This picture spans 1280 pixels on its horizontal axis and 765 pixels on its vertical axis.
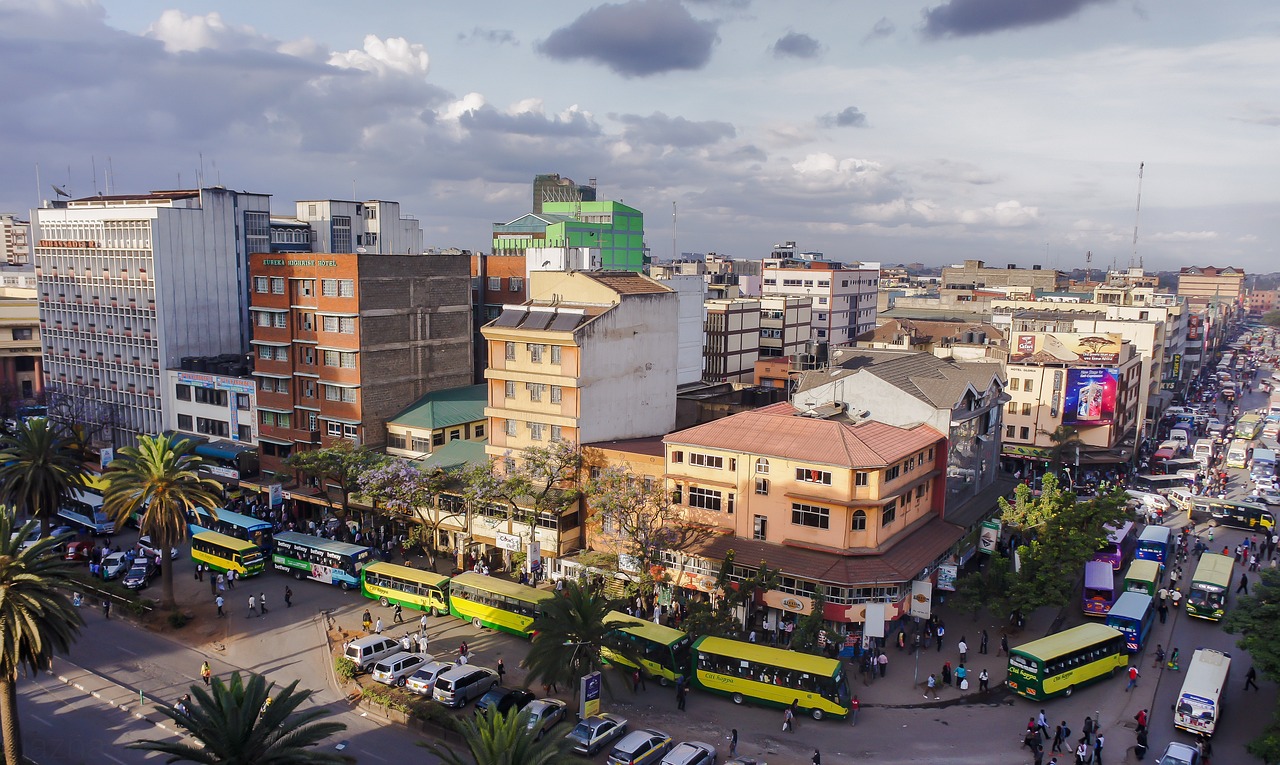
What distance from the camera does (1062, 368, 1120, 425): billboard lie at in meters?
83.5

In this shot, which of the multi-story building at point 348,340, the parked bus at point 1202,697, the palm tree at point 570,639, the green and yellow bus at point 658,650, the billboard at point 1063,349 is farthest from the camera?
the billboard at point 1063,349

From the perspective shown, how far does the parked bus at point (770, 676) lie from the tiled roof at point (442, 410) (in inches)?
1246

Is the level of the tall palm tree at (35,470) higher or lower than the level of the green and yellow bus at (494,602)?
higher

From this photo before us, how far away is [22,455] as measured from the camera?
5531 cm

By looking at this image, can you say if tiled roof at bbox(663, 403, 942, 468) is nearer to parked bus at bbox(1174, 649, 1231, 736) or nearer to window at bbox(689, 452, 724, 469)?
window at bbox(689, 452, 724, 469)

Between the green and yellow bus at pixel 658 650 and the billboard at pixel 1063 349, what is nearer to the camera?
the green and yellow bus at pixel 658 650

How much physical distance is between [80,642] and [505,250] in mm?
98314

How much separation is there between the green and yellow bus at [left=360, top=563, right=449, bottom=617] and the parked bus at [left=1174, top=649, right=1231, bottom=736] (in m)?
37.2

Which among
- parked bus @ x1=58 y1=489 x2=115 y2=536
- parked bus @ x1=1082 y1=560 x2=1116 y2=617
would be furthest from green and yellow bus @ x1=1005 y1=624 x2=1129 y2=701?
parked bus @ x1=58 y1=489 x2=115 y2=536

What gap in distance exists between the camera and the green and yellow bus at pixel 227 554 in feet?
183

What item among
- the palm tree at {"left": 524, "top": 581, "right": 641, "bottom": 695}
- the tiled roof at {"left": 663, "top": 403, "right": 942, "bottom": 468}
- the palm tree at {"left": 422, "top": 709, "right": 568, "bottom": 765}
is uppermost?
the tiled roof at {"left": 663, "top": 403, "right": 942, "bottom": 468}

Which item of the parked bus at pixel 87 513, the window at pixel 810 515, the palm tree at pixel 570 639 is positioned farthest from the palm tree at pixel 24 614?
the parked bus at pixel 87 513

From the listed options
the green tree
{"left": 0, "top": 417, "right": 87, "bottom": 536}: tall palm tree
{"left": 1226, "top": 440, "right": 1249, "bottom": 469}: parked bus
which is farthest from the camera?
{"left": 1226, "top": 440, "right": 1249, "bottom": 469}: parked bus

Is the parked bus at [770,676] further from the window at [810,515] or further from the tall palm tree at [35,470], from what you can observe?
the tall palm tree at [35,470]
